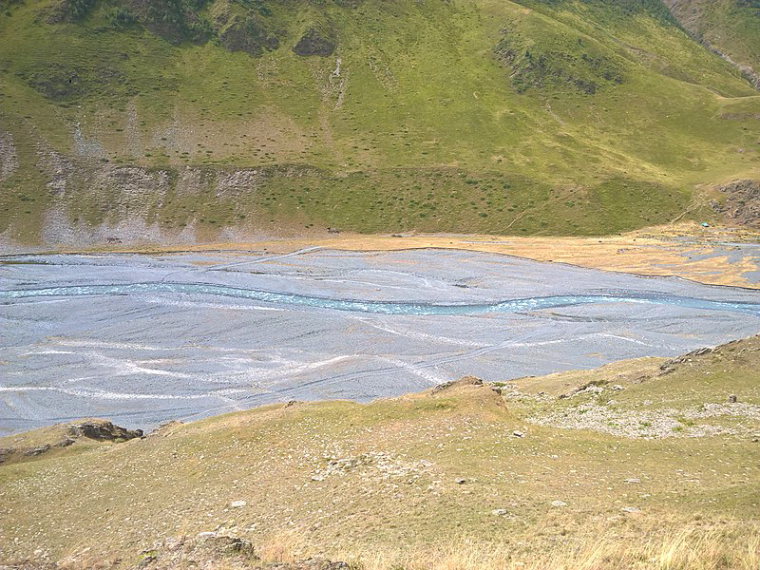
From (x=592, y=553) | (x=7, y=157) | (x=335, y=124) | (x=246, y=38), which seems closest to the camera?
(x=592, y=553)

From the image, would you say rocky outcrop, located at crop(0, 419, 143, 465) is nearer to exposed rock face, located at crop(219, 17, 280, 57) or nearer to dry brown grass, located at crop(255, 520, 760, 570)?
dry brown grass, located at crop(255, 520, 760, 570)

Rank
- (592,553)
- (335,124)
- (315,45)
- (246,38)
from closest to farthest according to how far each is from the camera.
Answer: (592,553), (335,124), (246,38), (315,45)

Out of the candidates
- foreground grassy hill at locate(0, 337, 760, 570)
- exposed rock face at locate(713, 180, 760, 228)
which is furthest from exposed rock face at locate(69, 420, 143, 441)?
exposed rock face at locate(713, 180, 760, 228)

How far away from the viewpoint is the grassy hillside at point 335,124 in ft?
392

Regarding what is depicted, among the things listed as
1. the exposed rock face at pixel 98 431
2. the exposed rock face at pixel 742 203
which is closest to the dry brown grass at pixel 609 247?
the exposed rock face at pixel 742 203

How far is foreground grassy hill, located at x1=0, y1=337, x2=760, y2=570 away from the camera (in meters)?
13.5

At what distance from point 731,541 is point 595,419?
15.1 meters

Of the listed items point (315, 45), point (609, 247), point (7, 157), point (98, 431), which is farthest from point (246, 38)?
point (98, 431)

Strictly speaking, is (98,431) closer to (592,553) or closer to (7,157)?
(592,553)

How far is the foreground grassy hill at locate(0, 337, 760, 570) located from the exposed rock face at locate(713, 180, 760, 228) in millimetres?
102027

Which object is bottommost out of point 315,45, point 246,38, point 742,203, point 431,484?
point 431,484

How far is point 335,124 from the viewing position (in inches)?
5935

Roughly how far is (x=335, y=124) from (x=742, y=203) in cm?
9373

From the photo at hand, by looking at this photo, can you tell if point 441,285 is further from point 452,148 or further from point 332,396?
point 452,148
